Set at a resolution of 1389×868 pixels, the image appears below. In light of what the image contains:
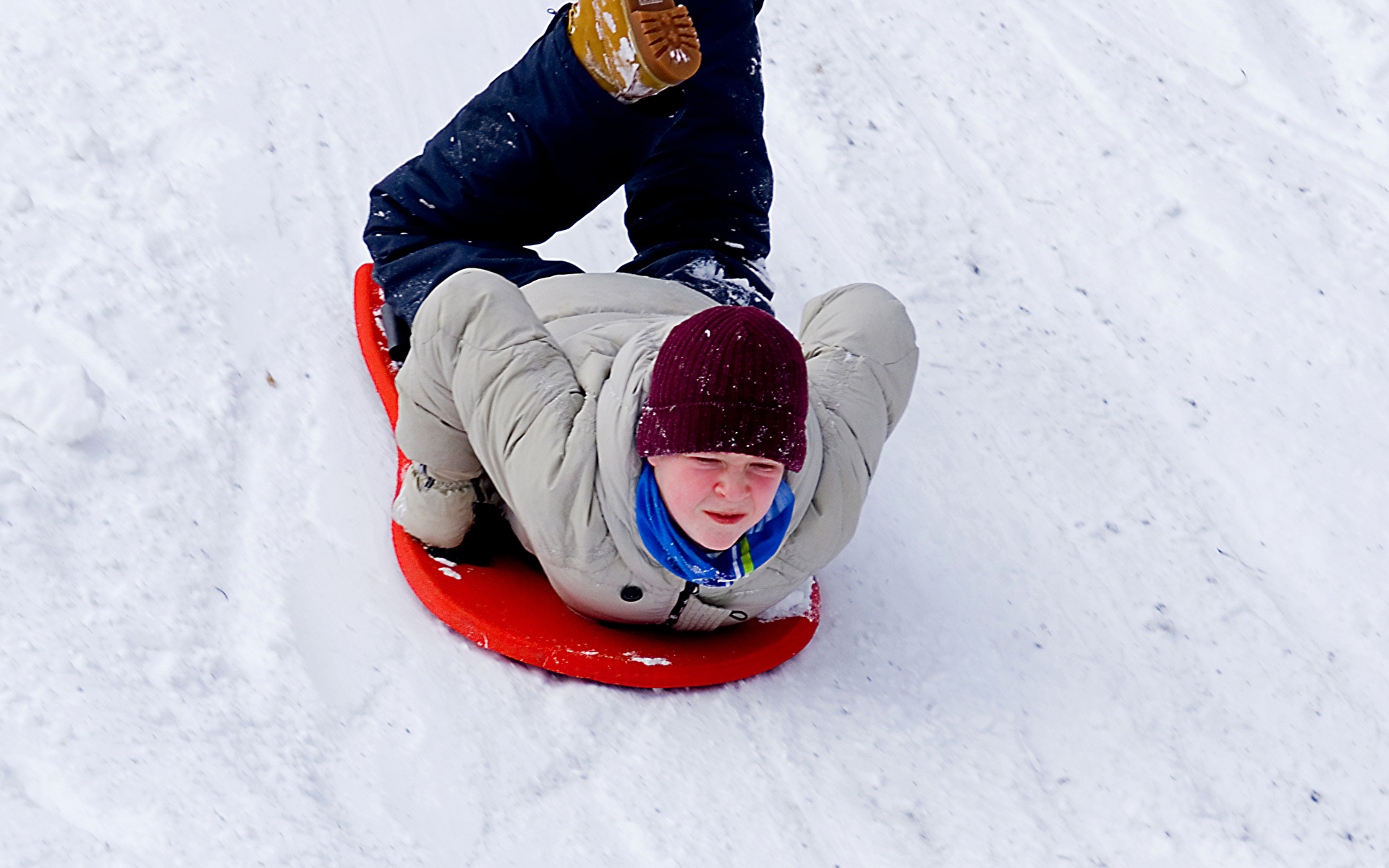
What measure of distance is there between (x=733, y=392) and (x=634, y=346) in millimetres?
255

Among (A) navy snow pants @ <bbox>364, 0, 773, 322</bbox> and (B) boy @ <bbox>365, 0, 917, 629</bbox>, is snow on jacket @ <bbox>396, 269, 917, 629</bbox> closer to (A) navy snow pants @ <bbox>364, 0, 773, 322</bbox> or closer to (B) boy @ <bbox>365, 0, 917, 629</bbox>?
(B) boy @ <bbox>365, 0, 917, 629</bbox>

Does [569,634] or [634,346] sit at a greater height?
[634,346]

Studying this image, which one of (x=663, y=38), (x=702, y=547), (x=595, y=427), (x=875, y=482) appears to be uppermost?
(x=663, y=38)

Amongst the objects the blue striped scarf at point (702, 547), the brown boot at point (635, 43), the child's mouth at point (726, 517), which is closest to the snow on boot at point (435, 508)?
the blue striped scarf at point (702, 547)

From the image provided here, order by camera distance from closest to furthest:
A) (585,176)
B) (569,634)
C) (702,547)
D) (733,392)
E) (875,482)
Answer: (733,392) → (702,547) → (569,634) → (585,176) → (875,482)

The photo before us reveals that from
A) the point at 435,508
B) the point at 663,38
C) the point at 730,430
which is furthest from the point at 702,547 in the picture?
the point at 663,38

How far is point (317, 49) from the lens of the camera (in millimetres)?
3117

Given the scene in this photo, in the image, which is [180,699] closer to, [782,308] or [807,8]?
[782,308]

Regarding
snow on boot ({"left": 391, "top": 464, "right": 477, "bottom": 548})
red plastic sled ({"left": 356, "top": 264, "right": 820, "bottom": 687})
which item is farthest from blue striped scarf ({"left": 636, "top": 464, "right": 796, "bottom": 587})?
snow on boot ({"left": 391, "top": 464, "right": 477, "bottom": 548})

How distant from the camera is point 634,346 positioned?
1699 millimetres

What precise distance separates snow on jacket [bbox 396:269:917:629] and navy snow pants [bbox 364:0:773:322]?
1.19 ft

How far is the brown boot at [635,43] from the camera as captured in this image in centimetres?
188

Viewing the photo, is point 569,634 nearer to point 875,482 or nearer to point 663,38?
point 875,482

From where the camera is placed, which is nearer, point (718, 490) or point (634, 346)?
point (718, 490)
